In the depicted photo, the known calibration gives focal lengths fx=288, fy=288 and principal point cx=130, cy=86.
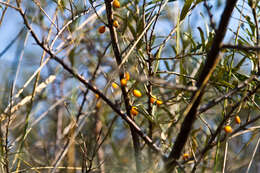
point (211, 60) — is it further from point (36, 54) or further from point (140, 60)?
point (36, 54)

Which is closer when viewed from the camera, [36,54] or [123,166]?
[123,166]

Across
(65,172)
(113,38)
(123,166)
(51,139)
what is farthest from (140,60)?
(51,139)

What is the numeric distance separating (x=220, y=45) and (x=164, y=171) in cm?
18

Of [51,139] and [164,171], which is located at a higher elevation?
[51,139]

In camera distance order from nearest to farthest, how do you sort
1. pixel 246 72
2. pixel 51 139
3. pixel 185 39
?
1. pixel 246 72
2. pixel 185 39
3. pixel 51 139

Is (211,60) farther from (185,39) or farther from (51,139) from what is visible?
(51,139)

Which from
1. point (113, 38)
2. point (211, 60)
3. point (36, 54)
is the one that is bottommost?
point (211, 60)

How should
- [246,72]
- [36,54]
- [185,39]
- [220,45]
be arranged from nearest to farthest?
[220,45]
[246,72]
[36,54]
[185,39]

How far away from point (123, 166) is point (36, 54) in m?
0.42

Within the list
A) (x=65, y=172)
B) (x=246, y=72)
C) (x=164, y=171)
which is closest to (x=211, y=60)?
(x=164, y=171)

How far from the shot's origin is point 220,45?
0.34m

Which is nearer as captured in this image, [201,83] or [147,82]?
[201,83]

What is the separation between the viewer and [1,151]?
1.89 ft

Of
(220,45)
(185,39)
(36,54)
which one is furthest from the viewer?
(185,39)
